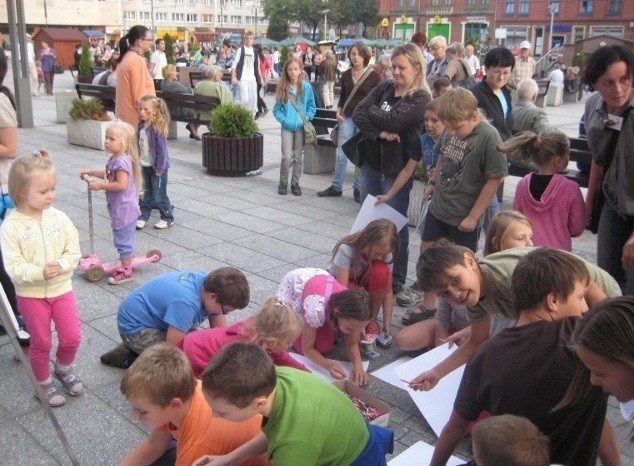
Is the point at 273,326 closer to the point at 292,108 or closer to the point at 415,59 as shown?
the point at 415,59

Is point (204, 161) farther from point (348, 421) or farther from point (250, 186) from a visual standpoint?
point (348, 421)

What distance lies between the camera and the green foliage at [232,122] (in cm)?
887

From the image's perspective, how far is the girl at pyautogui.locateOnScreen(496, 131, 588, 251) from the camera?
12.9 feet

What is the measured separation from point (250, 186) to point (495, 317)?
5.86 m

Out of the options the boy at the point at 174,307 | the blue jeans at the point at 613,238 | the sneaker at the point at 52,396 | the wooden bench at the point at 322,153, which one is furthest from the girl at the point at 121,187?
the wooden bench at the point at 322,153

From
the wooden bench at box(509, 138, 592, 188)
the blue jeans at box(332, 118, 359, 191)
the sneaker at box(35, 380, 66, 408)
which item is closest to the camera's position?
the sneaker at box(35, 380, 66, 408)

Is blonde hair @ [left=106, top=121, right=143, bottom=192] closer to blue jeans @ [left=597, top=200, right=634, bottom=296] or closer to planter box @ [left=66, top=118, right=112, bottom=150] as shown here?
blue jeans @ [left=597, top=200, right=634, bottom=296]

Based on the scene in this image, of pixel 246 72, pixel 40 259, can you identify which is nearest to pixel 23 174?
pixel 40 259

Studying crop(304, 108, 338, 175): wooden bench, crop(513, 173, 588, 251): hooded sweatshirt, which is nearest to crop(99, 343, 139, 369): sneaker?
crop(513, 173, 588, 251): hooded sweatshirt

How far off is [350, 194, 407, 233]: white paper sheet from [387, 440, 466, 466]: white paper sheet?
6.44ft

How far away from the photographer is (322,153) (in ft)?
31.1

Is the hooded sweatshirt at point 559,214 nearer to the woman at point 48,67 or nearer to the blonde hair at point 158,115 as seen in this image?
the blonde hair at point 158,115

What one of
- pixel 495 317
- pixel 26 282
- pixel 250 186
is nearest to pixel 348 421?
pixel 495 317

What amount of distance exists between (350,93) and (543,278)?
18.9ft
